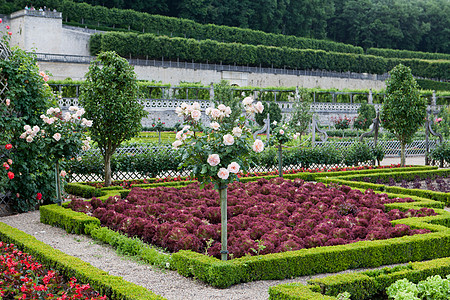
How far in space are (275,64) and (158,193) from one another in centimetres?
4313

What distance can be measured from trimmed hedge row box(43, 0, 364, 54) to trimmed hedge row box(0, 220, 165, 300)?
129 feet

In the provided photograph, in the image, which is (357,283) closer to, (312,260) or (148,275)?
(312,260)

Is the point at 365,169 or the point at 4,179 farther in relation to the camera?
the point at 365,169

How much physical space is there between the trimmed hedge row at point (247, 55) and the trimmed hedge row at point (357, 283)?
3666 cm

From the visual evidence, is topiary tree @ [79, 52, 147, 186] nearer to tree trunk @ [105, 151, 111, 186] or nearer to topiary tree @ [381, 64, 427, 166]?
tree trunk @ [105, 151, 111, 186]

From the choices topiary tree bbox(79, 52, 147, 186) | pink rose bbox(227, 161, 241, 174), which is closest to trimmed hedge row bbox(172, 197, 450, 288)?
pink rose bbox(227, 161, 241, 174)

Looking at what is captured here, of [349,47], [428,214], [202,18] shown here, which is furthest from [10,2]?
[428,214]

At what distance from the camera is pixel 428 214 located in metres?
7.48

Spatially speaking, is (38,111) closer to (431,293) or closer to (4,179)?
(4,179)

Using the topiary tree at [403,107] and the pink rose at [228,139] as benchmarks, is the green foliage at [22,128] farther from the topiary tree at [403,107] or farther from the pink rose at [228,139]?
the topiary tree at [403,107]

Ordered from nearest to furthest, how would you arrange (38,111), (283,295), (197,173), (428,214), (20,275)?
(283,295) < (20,275) < (197,173) < (428,214) < (38,111)

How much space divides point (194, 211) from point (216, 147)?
7.15 ft

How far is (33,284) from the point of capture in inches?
170

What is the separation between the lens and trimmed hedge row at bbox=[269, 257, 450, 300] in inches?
169
